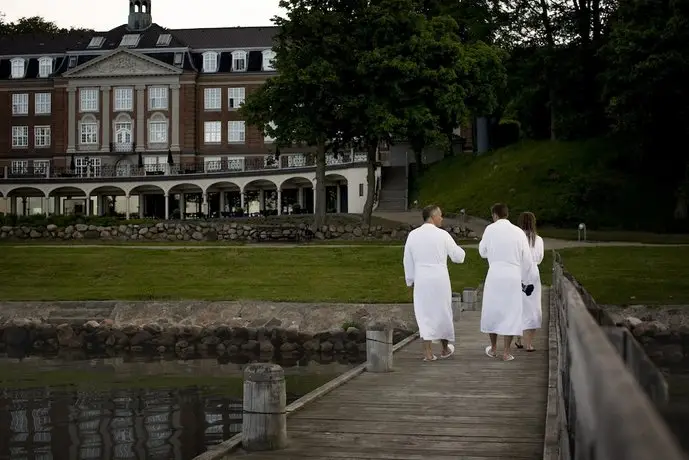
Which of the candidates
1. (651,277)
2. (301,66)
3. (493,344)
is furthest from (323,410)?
(301,66)

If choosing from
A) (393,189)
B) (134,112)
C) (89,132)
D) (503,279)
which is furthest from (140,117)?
(503,279)

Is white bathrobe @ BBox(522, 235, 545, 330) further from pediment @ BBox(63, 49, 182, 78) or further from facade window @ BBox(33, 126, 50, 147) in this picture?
facade window @ BBox(33, 126, 50, 147)

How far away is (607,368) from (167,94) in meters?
85.8

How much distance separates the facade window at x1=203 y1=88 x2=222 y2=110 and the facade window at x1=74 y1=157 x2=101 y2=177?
11059mm

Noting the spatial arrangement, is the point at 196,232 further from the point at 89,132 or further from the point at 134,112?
Answer: the point at 89,132

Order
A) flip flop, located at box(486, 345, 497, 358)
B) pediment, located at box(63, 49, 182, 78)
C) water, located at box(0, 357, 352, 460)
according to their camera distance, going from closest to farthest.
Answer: water, located at box(0, 357, 352, 460) < flip flop, located at box(486, 345, 497, 358) < pediment, located at box(63, 49, 182, 78)

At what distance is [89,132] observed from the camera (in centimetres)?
8612

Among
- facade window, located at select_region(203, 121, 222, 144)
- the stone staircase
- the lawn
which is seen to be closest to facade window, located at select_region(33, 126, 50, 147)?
facade window, located at select_region(203, 121, 222, 144)

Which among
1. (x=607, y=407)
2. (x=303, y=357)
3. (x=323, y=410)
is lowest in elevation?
(x=303, y=357)

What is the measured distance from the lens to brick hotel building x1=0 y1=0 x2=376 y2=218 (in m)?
81.1

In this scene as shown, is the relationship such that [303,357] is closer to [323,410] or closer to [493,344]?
[493,344]

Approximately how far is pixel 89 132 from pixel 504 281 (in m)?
78.2

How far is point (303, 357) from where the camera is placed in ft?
76.0

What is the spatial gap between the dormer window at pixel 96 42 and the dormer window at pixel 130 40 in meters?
2.04
